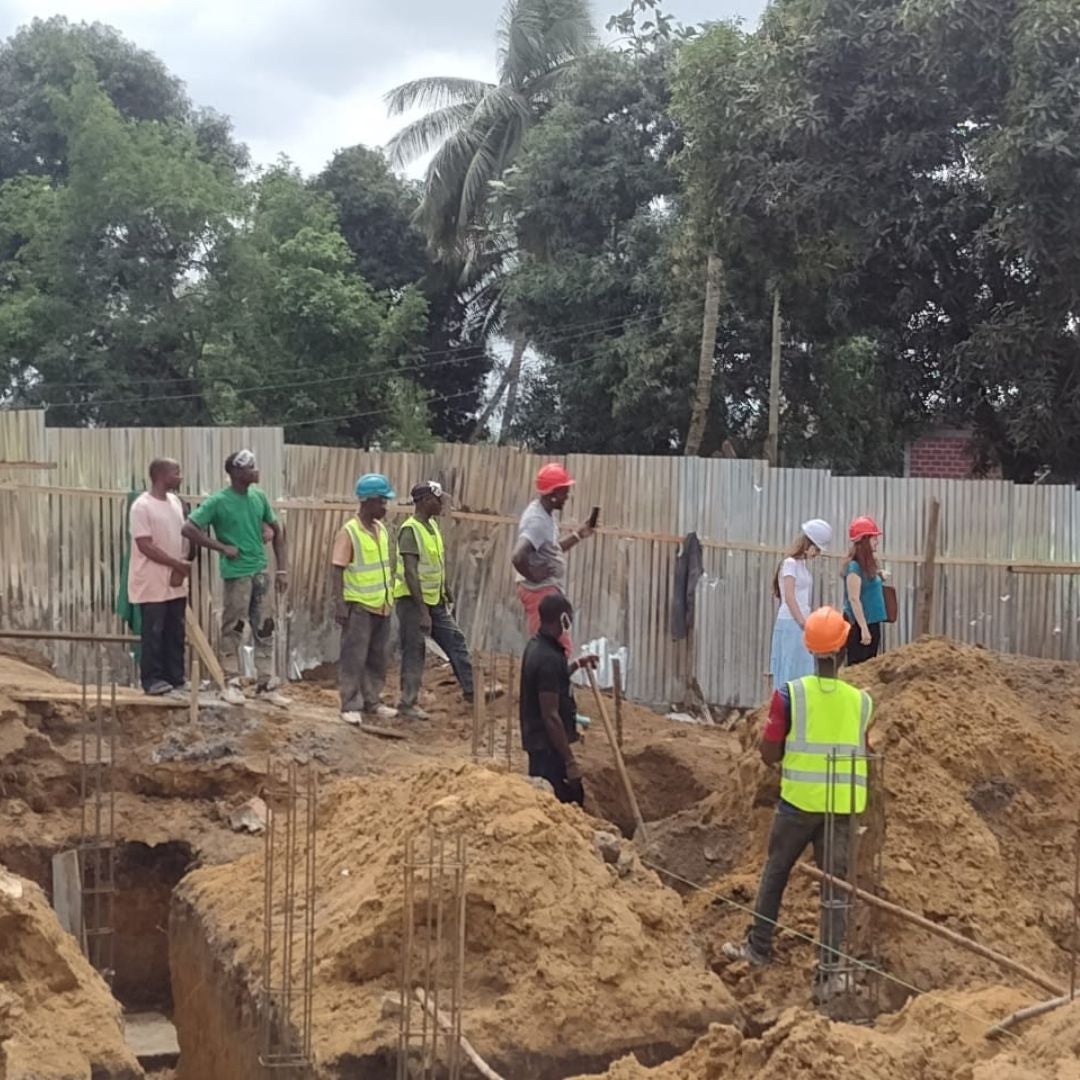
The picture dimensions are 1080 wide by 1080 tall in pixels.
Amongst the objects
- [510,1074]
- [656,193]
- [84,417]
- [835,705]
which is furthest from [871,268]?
[84,417]

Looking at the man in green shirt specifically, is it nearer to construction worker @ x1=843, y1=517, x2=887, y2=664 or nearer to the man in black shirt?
the man in black shirt

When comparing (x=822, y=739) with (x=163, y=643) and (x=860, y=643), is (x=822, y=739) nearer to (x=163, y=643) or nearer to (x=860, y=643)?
(x=860, y=643)

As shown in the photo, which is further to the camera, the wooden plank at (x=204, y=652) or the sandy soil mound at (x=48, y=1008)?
the wooden plank at (x=204, y=652)

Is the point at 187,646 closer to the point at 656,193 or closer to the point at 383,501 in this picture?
the point at 383,501

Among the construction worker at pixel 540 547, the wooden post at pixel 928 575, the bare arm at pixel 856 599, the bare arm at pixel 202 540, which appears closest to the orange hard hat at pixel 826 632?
the construction worker at pixel 540 547

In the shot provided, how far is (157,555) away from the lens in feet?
30.6

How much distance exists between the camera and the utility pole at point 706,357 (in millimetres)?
19141

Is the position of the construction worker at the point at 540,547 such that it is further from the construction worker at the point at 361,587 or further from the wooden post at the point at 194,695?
the wooden post at the point at 194,695

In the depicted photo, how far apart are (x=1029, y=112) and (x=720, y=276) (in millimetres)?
6998

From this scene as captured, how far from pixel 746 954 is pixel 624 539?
6.41 metres

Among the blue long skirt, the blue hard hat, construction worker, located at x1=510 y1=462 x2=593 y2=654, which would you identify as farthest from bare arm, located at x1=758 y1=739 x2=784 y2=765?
the blue hard hat

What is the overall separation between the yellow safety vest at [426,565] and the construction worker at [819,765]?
12.7 feet

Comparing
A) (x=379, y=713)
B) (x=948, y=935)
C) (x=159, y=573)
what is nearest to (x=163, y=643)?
(x=159, y=573)

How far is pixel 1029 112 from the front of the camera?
12242 mm
